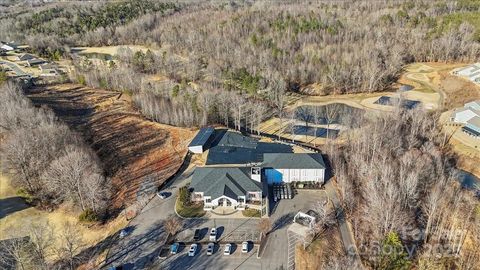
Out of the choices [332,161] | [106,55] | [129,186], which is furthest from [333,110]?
[106,55]

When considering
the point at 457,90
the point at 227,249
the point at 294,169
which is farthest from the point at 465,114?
the point at 227,249

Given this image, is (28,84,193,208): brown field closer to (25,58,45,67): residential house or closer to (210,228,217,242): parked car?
(210,228,217,242): parked car

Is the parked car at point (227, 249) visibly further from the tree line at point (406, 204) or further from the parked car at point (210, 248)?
the tree line at point (406, 204)

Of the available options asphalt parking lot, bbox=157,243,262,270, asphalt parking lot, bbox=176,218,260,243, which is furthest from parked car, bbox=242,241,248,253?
asphalt parking lot, bbox=176,218,260,243

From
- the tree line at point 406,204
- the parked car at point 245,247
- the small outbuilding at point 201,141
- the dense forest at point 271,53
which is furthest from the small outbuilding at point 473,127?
the parked car at point 245,247

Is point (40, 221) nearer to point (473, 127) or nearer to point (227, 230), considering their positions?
point (227, 230)
